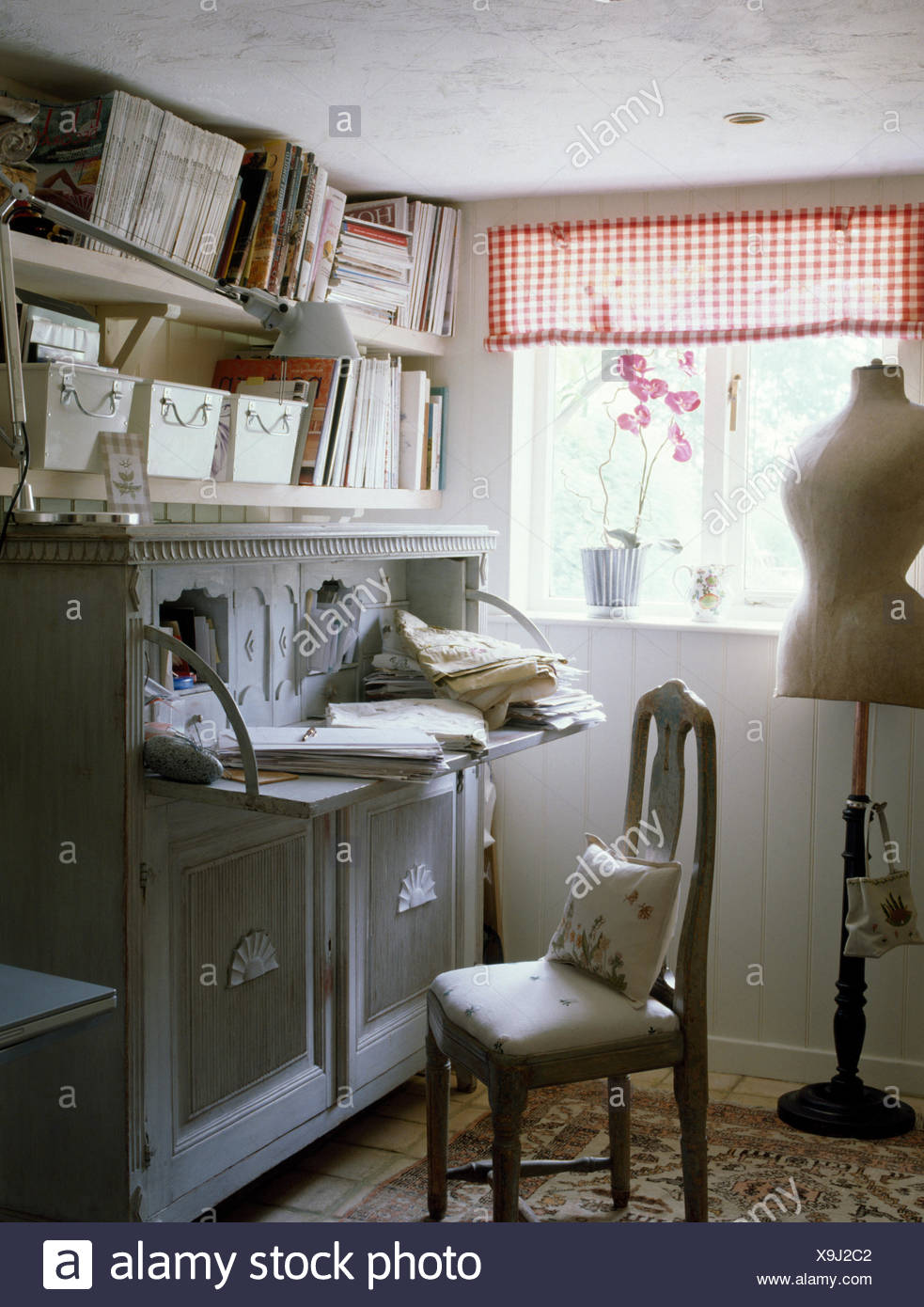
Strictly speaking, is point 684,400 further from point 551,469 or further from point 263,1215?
point 263,1215

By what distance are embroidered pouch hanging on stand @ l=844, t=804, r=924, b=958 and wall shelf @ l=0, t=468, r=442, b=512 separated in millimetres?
1436

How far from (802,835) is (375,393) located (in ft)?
4.96

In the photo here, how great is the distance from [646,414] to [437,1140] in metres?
1.93

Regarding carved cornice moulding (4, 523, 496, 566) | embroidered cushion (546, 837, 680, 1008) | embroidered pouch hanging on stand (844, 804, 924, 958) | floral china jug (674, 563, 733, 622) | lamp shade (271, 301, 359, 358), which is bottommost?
embroidered pouch hanging on stand (844, 804, 924, 958)

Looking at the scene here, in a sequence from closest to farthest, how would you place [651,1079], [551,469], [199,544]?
[199,544] → [651,1079] → [551,469]

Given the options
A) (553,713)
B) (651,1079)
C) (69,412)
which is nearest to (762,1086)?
(651,1079)

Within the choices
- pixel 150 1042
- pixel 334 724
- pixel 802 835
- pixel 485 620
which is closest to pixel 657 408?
pixel 485 620

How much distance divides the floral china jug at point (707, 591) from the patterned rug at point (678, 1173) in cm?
119

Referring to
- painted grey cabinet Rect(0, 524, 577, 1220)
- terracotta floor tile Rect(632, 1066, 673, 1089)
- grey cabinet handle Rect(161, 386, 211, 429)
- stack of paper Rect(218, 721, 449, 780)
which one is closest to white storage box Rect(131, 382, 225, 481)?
grey cabinet handle Rect(161, 386, 211, 429)

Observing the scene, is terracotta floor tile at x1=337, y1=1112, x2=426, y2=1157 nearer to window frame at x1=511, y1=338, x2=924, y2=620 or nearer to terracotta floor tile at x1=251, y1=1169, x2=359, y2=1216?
terracotta floor tile at x1=251, y1=1169, x2=359, y2=1216

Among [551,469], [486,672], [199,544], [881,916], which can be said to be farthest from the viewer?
[551,469]

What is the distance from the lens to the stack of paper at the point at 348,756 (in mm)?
2168

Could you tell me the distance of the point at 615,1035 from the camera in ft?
7.23

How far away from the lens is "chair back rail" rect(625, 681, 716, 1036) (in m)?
2.28
